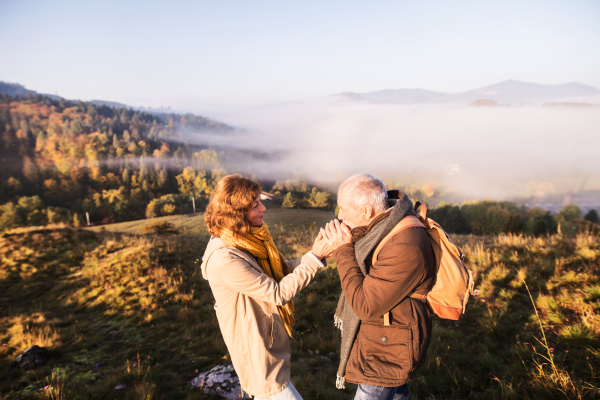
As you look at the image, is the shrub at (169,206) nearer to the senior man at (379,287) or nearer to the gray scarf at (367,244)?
the gray scarf at (367,244)

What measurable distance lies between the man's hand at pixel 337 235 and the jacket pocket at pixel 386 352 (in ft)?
2.15

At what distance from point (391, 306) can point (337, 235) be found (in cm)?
66

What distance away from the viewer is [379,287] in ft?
6.18

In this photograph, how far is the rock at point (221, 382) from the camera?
4.14m

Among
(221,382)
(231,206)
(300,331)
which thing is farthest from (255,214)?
(300,331)

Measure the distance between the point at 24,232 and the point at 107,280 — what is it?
6.87 meters

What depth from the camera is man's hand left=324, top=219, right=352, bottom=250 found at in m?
2.29

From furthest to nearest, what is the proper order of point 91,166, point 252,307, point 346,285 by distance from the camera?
point 91,166 < point 252,307 < point 346,285

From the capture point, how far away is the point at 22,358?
16.9 feet

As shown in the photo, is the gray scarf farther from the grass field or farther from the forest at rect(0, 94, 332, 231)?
Answer: the forest at rect(0, 94, 332, 231)

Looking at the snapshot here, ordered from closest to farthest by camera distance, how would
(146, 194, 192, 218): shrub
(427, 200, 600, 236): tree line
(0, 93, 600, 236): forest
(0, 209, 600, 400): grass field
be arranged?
(0, 209, 600, 400): grass field, (427, 200, 600, 236): tree line, (146, 194, 192, 218): shrub, (0, 93, 600, 236): forest

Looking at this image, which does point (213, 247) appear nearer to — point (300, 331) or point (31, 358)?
point (300, 331)

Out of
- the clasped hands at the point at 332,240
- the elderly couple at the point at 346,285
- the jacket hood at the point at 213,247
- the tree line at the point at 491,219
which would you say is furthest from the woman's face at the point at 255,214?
the tree line at the point at 491,219

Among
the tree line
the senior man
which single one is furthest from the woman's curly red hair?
the tree line
